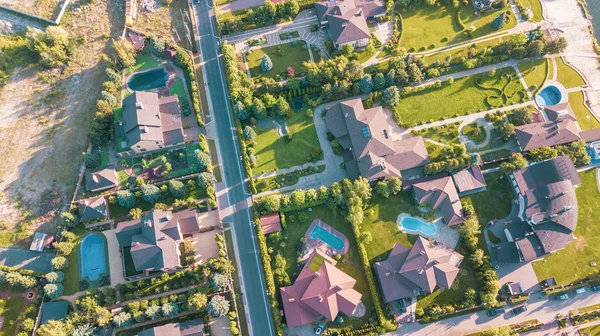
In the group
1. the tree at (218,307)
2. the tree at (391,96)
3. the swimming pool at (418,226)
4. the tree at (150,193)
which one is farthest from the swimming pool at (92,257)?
the tree at (391,96)

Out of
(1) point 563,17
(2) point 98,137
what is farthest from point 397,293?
(1) point 563,17

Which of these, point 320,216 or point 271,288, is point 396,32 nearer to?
point 320,216

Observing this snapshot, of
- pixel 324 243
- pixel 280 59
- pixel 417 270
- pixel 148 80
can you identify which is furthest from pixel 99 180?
pixel 417 270

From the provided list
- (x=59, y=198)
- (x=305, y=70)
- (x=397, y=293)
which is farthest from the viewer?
(x=305, y=70)

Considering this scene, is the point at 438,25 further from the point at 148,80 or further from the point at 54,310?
the point at 54,310

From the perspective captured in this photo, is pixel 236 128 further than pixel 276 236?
Yes
